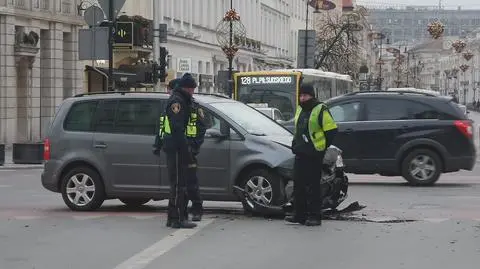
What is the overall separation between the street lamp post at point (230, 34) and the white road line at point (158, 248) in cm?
2155

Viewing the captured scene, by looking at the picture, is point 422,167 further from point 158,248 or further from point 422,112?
point 158,248

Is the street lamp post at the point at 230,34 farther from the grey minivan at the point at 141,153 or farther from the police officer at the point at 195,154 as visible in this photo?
the police officer at the point at 195,154

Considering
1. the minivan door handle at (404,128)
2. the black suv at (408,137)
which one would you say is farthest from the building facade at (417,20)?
the minivan door handle at (404,128)

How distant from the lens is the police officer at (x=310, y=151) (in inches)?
421

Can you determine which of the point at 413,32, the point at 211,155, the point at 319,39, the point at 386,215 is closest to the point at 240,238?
the point at 211,155

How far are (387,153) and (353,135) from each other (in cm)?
75

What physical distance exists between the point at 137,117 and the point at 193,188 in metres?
1.85

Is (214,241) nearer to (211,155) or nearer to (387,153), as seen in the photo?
(211,155)

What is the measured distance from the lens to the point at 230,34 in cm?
4031

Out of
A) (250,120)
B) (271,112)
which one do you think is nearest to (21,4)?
(271,112)

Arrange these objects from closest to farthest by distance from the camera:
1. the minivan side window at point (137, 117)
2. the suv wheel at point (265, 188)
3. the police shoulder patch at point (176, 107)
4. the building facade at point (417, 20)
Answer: the police shoulder patch at point (176, 107)
the suv wheel at point (265, 188)
the minivan side window at point (137, 117)
the building facade at point (417, 20)

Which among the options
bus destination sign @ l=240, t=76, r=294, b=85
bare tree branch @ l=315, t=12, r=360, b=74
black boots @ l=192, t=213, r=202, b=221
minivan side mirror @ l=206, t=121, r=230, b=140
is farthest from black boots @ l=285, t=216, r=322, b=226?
bare tree branch @ l=315, t=12, r=360, b=74

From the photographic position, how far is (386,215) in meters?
11.8

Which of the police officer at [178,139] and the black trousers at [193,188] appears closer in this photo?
the police officer at [178,139]
